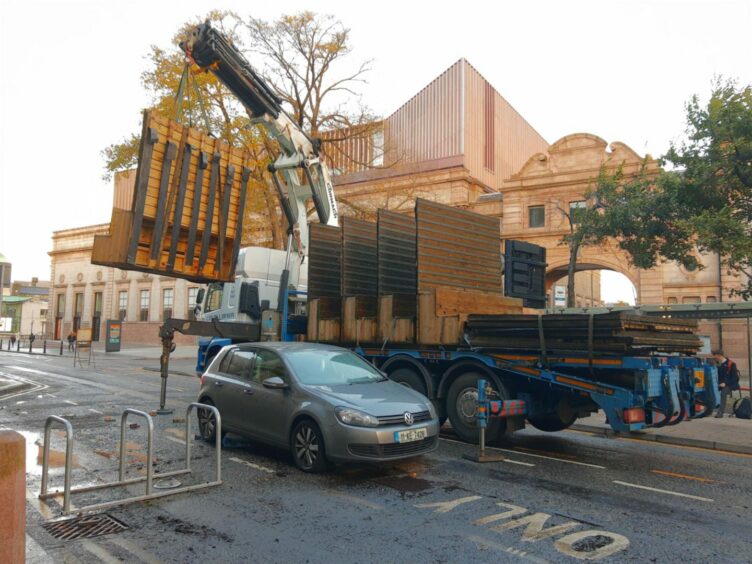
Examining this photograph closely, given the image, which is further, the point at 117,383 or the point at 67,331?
the point at 67,331

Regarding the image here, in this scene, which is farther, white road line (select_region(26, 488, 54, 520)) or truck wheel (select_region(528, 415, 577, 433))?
truck wheel (select_region(528, 415, 577, 433))

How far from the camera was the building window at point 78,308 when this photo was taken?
188 feet

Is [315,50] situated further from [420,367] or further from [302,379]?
[302,379]

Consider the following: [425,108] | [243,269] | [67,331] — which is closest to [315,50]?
[243,269]

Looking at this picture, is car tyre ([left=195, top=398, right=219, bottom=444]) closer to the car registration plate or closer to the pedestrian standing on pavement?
the car registration plate

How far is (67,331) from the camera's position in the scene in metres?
58.4

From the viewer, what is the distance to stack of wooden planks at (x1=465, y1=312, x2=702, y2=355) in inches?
300

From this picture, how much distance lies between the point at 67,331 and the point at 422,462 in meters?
59.4

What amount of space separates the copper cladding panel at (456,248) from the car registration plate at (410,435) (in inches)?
142

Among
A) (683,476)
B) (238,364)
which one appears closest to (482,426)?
(683,476)

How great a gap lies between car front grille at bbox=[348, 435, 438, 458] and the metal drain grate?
2435mm

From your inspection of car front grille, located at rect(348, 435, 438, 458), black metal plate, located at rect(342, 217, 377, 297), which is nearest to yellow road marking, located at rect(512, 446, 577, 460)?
car front grille, located at rect(348, 435, 438, 458)

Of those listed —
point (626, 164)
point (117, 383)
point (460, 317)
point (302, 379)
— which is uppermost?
point (626, 164)

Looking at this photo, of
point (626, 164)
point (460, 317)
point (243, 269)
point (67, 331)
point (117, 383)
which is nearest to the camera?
point (460, 317)
